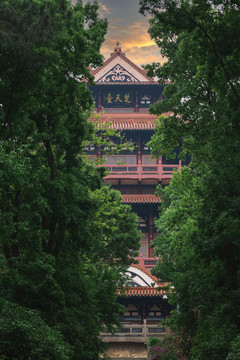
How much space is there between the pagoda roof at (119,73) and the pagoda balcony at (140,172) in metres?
6.64

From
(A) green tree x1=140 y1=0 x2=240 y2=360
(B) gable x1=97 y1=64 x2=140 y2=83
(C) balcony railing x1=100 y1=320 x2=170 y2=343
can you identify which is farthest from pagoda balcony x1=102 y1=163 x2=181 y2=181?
(A) green tree x1=140 y1=0 x2=240 y2=360

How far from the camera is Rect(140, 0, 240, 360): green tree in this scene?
1055cm

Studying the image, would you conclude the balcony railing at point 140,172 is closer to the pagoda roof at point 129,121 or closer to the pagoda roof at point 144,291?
the pagoda roof at point 129,121

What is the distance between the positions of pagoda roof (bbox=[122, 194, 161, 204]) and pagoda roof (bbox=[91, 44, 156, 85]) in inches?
348

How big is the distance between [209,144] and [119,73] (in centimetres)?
2718

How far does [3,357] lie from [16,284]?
3.21 m

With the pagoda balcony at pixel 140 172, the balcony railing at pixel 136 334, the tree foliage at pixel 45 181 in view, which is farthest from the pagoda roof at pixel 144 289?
the tree foliage at pixel 45 181

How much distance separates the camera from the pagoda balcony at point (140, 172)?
35.5 metres

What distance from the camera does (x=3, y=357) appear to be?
7770mm

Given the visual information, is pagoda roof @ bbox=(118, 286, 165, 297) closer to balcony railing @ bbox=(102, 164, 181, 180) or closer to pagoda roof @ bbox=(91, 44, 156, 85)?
balcony railing @ bbox=(102, 164, 181, 180)

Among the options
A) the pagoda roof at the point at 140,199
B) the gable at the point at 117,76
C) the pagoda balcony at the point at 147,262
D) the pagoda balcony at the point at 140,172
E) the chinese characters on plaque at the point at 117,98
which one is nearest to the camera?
the pagoda balcony at the point at 147,262

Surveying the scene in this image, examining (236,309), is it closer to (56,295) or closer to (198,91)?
(56,295)

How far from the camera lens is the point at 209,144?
40.9ft

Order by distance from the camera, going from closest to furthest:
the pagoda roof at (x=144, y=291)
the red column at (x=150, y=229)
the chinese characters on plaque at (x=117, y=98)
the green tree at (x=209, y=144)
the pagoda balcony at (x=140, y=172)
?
the green tree at (x=209, y=144), the pagoda roof at (x=144, y=291), the red column at (x=150, y=229), the pagoda balcony at (x=140, y=172), the chinese characters on plaque at (x=117, y=98)
